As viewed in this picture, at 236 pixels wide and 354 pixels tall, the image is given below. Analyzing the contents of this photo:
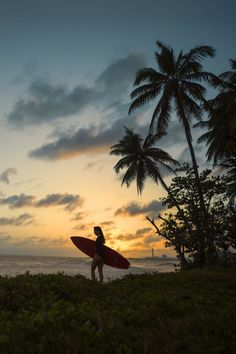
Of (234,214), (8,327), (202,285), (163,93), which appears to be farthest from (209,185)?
(8,327)

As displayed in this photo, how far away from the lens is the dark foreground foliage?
5.31 m

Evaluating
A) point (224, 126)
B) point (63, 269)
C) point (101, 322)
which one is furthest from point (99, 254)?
point (63, 269)

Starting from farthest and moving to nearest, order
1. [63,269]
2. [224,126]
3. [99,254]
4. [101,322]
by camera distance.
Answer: [63,269]
[224,126]
[99,254]
[101,322]

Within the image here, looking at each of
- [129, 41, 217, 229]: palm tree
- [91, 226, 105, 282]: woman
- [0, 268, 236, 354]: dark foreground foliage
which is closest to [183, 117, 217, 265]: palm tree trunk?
[129, 41, 217, 229]: palm tree

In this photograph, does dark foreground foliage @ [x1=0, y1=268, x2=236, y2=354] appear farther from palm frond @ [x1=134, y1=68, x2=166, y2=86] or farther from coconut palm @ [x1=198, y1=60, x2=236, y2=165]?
palm frond @ [x1=134, y1=68, x2=166, y2=86]

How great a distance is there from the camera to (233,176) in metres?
33.8

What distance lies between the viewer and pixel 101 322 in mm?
6543

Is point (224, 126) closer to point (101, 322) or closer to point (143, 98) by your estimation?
point (143, 98)

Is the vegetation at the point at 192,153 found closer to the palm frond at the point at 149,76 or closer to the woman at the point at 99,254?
the palm frond at the point at 149,76

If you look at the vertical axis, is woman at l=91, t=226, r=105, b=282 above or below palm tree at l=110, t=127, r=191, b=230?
below

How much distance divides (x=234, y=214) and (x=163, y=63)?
11.9 metres

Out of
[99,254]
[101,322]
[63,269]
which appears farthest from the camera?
[63,269]

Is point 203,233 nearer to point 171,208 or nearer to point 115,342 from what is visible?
point 171,208

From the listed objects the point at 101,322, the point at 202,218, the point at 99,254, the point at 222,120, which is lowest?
the point at 101,322
